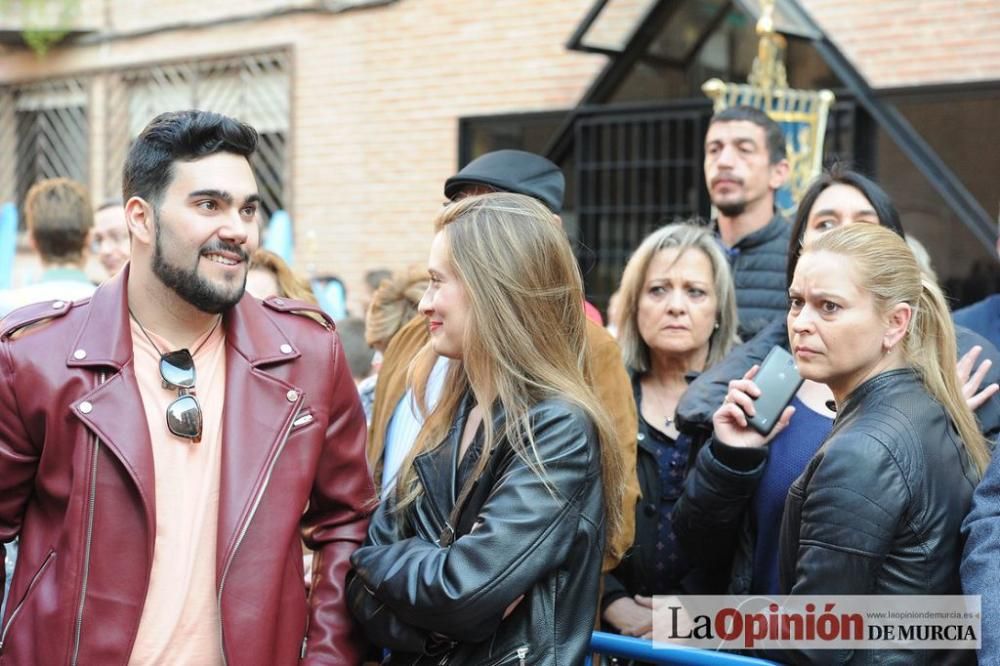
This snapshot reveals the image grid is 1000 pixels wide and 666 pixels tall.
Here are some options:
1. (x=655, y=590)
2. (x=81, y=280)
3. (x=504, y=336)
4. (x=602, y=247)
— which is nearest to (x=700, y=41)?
(x=602, y=247)

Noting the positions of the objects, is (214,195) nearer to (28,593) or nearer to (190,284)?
(190,284)

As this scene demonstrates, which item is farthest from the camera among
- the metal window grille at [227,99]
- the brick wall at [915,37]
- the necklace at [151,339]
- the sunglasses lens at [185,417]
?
the metal window grille at [227,99]

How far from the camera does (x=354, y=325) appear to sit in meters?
5.52

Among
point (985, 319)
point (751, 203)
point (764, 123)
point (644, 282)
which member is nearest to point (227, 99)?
point (764, 123)

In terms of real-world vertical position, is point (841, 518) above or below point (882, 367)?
below

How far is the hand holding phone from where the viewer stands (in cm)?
301

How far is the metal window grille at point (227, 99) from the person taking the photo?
11.0 m

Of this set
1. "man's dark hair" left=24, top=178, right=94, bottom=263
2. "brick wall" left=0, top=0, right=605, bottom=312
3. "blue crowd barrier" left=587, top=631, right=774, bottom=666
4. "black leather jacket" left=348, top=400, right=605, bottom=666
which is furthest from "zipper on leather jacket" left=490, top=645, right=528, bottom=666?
"brick wall" left=0, top=0, right=605, bottom=312

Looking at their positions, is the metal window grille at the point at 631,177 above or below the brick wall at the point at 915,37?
below

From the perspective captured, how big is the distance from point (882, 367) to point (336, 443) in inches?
49.1

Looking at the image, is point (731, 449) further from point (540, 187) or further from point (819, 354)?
point (540, 187)

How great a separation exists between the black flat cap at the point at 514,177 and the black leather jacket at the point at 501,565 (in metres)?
1.19

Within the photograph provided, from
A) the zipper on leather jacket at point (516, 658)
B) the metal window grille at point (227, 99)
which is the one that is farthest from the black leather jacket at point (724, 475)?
the metal window grille at point (227, 99)

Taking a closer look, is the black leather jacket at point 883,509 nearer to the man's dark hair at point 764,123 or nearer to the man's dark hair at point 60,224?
the man's dark hair at point 764,123
